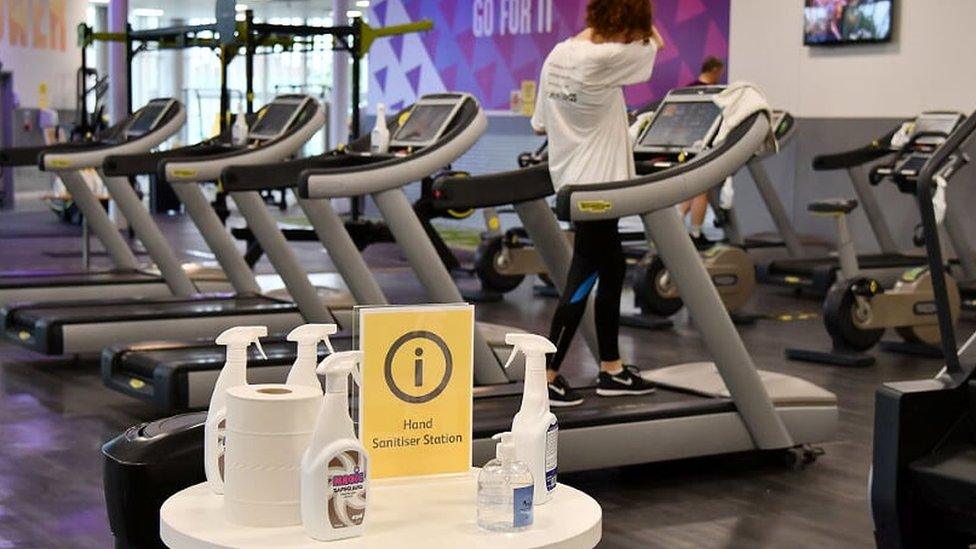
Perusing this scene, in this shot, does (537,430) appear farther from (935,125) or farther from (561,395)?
(935,125)

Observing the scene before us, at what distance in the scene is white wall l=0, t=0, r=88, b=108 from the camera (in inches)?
634

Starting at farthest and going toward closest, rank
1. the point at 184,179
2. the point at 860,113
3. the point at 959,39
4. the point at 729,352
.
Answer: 1. the point at 860,113
2. the point at 959,39
3. the point at 184,179
4. the point at 729,352

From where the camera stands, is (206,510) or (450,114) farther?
(450,114)

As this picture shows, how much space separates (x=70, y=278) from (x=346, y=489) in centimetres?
653

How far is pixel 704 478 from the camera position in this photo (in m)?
4.86

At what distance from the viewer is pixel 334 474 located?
6.86 feet

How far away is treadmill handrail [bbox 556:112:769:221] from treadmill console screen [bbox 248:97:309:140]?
3429mm

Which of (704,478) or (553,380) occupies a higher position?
(553,380)

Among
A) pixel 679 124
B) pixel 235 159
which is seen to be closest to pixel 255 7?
pixel 235 159

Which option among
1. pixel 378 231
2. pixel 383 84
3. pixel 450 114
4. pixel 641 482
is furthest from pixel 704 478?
pixel 383 84

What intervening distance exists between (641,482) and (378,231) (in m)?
4.72

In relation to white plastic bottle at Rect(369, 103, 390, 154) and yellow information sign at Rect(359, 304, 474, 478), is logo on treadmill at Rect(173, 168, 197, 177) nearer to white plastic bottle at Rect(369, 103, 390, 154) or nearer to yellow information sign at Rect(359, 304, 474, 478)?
white plastic bottle at Rect(369, 103, 390, 154)

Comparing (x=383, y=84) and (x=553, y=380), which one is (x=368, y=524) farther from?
(x=383, y=84)

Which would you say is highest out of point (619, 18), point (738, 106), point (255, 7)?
point (255, 7)
